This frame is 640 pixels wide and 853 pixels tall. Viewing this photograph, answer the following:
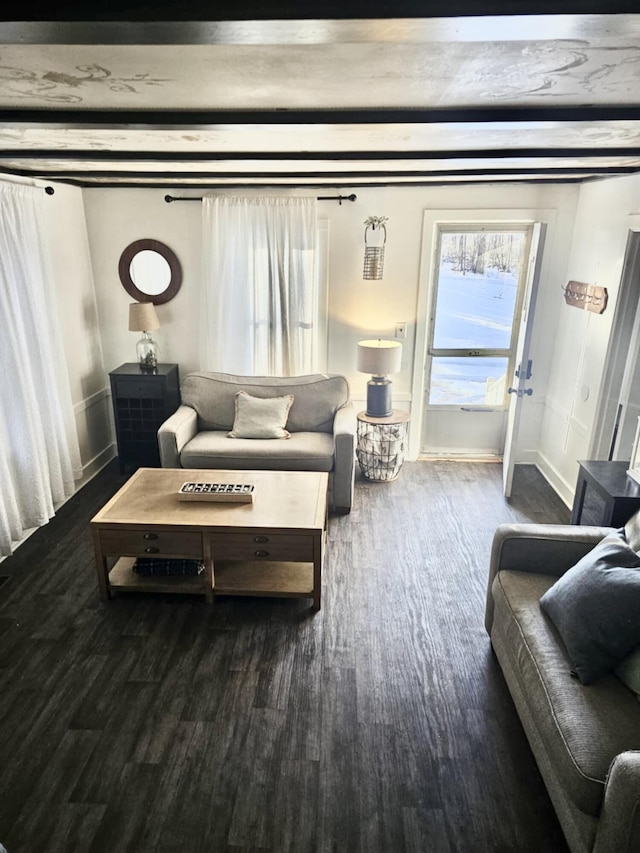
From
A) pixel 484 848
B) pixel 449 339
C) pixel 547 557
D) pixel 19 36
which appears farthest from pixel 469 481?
pixel 19 36

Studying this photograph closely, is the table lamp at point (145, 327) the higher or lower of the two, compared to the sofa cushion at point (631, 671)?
higher

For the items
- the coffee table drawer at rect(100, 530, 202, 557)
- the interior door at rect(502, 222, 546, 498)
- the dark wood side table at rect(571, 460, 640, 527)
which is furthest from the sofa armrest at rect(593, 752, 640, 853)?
Answer: the interior door at rect(502, 222, 546, 498)

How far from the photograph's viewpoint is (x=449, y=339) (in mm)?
4367

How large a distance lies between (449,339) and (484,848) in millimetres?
3452

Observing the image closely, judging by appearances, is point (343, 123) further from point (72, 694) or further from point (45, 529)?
point (45, 529)

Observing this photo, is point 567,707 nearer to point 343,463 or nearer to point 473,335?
point 343,463

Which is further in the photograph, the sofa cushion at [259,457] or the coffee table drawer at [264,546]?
the sofa cushion at [259,457]

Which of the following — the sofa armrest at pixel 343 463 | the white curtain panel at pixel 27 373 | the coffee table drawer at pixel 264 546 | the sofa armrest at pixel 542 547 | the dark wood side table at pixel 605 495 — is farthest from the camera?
the sofa armrest at pixel 343 463

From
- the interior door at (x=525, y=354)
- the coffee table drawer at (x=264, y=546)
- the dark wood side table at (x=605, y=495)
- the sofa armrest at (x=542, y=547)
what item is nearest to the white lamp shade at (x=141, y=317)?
the coffee table drawer at (x=264, y=546)

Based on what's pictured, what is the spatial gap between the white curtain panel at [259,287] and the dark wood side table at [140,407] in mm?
390

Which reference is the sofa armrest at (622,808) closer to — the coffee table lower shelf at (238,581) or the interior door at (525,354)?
the coffee table lower shelf at (238,581)

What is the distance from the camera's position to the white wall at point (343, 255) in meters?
4.00

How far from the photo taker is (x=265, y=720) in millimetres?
2104

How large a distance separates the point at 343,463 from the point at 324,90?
97.7 inches
